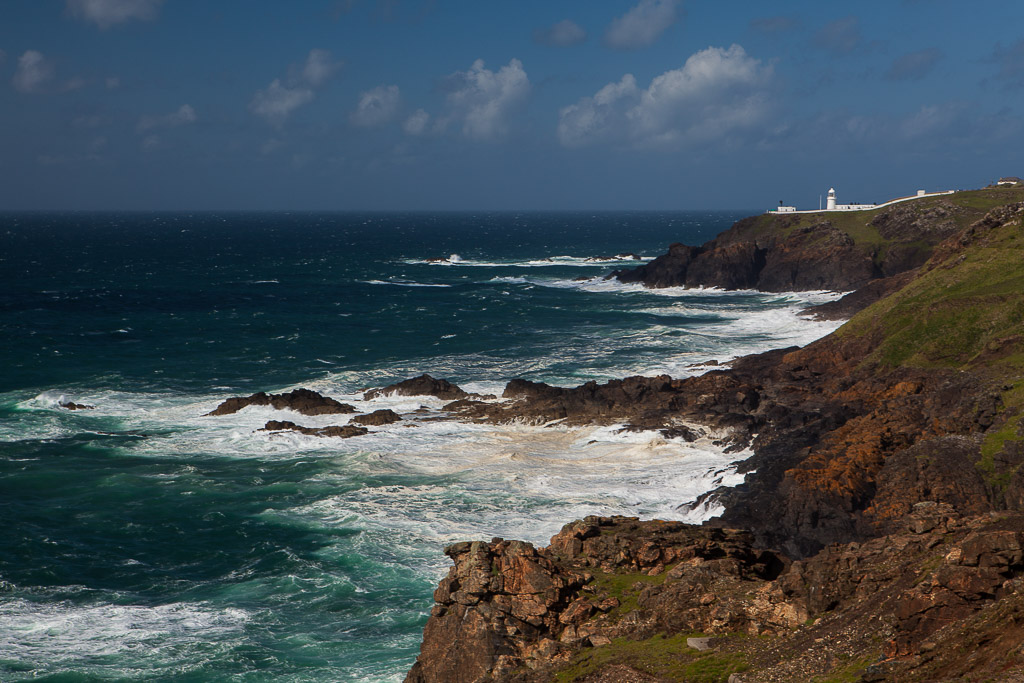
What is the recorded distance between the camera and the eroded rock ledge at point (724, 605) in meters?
16.7

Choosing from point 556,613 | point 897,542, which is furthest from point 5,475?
point 897,542

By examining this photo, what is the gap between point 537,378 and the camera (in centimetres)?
6419

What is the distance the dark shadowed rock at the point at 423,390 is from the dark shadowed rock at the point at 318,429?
7.49 meters

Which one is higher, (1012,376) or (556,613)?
(1012,376)

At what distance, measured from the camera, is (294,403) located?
5547cm

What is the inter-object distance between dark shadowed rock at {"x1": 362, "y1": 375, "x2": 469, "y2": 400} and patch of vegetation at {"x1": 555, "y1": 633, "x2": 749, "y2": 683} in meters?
37.4

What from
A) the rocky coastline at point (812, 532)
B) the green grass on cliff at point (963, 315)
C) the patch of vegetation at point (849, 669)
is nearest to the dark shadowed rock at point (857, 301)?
the rocky coastline at point (812, 532)

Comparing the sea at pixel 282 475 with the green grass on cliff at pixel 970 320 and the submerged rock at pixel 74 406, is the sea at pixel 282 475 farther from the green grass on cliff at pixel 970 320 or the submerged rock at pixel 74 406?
the green grass on cliff at pixel 970 320

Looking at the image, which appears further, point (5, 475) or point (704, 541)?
point (5, 475)

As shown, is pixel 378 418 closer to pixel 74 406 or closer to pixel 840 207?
pixel 74 406

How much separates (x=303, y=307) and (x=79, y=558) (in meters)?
70.7

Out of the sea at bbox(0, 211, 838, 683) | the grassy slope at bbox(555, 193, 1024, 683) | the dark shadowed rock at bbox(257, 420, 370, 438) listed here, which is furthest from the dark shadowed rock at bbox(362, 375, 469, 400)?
the grassy slope at bbox(555, 193, 1024, 683)

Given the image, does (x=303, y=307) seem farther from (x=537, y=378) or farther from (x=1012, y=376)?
(x=1012, y=376)

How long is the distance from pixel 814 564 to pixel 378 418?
34.2 m
